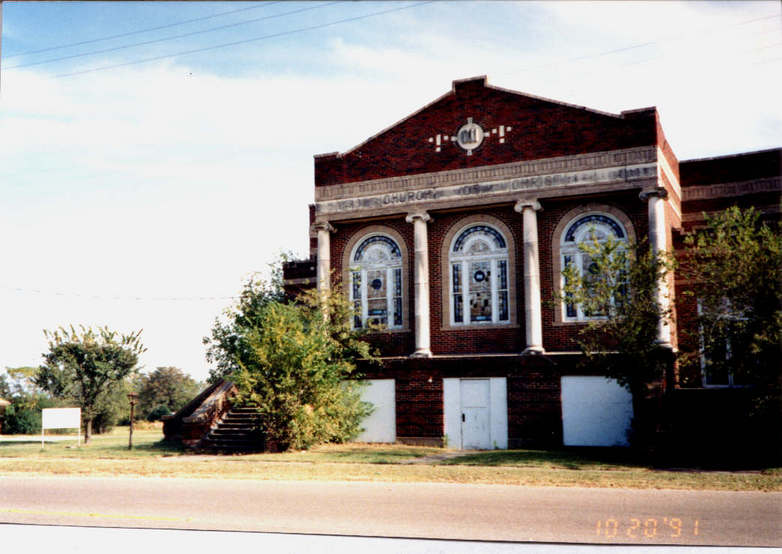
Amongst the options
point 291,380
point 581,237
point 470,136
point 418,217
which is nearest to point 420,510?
point 291,380

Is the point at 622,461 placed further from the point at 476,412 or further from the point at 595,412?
the point at 476,412

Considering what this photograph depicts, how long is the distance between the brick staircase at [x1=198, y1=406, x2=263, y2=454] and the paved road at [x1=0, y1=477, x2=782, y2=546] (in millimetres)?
8732

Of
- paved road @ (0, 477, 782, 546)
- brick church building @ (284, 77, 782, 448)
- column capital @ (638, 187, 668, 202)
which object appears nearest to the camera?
paved road @ (0, 477, 782, 546)

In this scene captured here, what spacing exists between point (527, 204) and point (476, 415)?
708cm

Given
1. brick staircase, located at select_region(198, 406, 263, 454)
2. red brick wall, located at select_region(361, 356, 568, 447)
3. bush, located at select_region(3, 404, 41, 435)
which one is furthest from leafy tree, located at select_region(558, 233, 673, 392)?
bush, located at select_region(3, 404, 41, 435)

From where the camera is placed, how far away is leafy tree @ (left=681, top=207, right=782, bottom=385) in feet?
56.4

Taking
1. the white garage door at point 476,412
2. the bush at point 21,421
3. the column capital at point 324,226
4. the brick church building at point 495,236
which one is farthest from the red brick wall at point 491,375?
the bush at point 21,421

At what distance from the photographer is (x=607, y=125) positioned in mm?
24016

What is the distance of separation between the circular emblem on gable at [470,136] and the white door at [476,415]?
7.96m

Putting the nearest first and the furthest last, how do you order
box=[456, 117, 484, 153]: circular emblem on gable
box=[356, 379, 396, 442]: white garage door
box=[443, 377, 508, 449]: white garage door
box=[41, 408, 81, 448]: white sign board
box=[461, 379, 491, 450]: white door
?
box=[443, 377, 508, 449]: white garage door, box=[461, 379, 491, 450]: white door, box=[356, 379, 396, 442]: white garage door, box=[456, 117, 484, 153]: circular emblem on gable, box=[41, 408, 81, 448]: white sign board

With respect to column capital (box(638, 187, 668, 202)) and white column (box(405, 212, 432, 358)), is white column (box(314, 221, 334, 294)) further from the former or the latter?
column capital (box(638, 187, 668, 202))

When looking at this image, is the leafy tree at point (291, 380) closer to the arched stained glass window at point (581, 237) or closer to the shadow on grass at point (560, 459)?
the shadow on grass at point (560, 459)

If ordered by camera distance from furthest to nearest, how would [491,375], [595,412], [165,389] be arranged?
1. [165,389]
2. [491,375]
3. [595,412]

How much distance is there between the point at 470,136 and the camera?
2578cm
